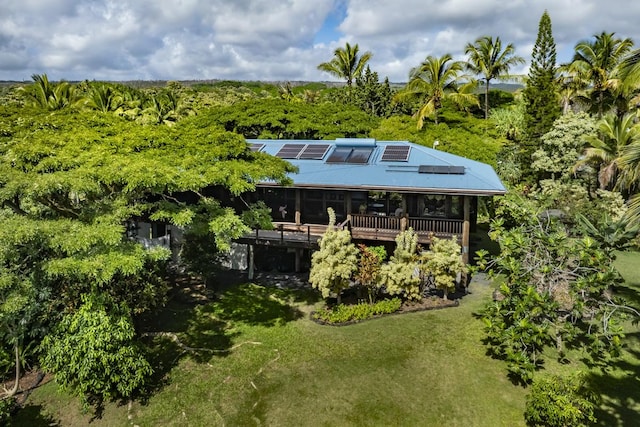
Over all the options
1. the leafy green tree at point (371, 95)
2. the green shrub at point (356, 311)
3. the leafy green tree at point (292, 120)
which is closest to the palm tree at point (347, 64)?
the leafy green tree at point (371, 95)

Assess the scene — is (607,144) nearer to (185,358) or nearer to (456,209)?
(456,209)

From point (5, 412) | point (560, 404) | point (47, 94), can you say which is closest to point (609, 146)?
point (560, 404)

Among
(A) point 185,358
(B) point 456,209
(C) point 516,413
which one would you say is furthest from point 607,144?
(A) point 185,358

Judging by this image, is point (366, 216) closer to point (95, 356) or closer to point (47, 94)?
point (95, 356)

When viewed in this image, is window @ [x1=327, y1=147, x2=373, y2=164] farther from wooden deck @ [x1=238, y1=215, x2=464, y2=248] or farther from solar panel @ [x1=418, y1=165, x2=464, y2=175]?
wooden deck @ [x1=238, y1=215, x2=464, y2=248]

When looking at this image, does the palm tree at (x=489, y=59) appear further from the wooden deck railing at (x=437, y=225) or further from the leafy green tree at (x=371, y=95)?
the wooden deck railing at (x=437, y=225)

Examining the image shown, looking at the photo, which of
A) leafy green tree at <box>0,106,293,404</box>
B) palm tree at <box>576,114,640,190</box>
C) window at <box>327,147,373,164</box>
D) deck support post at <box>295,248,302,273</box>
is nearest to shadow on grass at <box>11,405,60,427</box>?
leafy green tree at <box>0,106,293,404</box>
